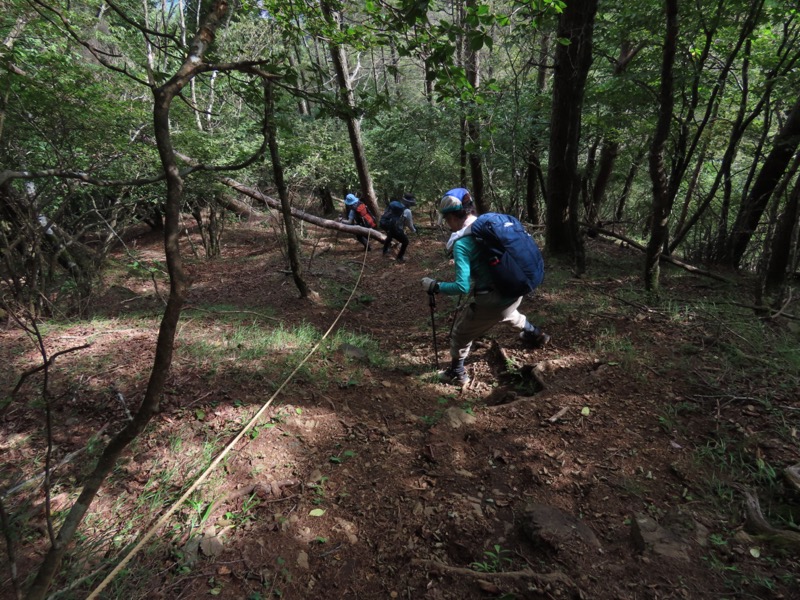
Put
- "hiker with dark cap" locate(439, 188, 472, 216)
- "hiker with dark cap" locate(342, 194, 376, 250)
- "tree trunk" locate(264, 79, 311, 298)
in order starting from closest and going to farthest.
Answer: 1. "hiker with dark cap" locate(439, 188, 472, 216)
2. "tree trunk" locate(264, 79, 311, 298)
3. "hiker with dark cap" locate(342, 194, 376, 250)


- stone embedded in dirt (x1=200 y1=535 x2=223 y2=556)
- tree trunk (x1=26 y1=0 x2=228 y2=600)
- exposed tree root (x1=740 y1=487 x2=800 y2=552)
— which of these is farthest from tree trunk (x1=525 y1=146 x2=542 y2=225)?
stone embedded in dirt (x1=200 y1=535 x2=223 y2=556)

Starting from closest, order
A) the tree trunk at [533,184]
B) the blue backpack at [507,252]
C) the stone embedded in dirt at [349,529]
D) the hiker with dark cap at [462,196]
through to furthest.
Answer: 1. the stone embedded in dirt at [349,529]
2. the blue backpack at [507,252]
3. the hiker with dark cap at [462,196]
4. the tree trunk at [533,184]

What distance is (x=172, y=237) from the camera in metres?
1.50

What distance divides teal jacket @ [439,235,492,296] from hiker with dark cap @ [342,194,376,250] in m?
7.15

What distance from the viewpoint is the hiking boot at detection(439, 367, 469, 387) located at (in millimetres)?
4488

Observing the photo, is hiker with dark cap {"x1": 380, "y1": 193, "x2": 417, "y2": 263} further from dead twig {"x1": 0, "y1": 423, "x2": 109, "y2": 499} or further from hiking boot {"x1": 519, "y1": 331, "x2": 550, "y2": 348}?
dead twig {"x1": 0, "y1": 423, "x2": 109, "y2": 499}

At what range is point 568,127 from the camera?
6.21 metres

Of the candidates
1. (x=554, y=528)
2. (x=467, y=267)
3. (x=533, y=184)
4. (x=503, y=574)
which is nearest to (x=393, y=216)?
(x=533, y=184)

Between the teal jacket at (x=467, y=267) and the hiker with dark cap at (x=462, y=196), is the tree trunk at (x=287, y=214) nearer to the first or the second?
the hiker with dark cap at (x=462, y=196)

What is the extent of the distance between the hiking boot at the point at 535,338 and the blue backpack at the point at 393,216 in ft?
17.8

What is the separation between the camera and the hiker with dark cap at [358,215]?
1050 cm

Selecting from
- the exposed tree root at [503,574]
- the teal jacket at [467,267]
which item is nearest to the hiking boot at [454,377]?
the teal jacket at [467,267]

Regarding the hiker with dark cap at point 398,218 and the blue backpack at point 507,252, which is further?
the hiker with dark cap at point 398,218

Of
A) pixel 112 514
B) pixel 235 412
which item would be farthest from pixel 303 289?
pixel 112 514
